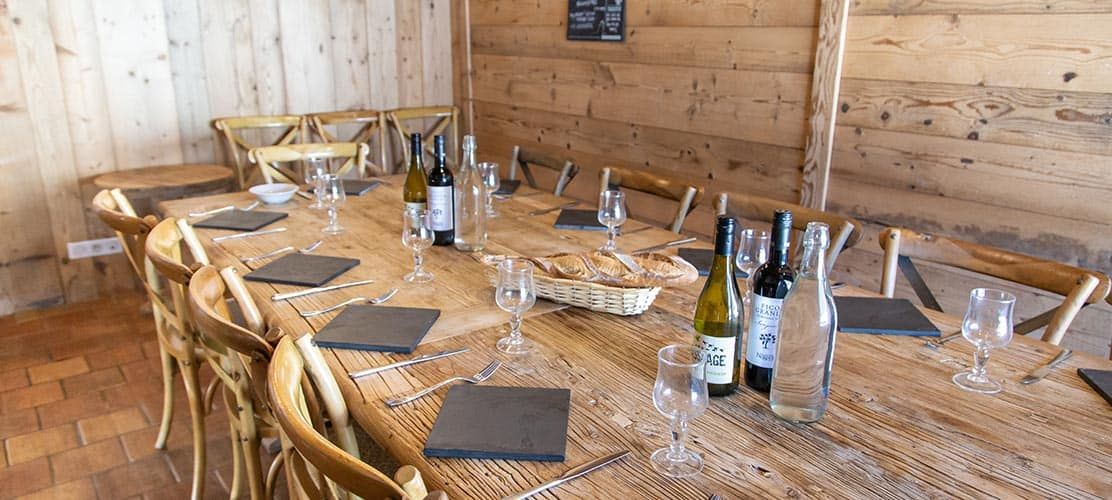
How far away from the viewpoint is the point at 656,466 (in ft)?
3.26

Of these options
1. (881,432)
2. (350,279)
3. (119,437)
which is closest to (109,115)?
(119,437)

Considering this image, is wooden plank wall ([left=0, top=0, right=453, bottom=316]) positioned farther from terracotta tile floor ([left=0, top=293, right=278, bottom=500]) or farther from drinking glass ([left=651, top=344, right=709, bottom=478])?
drinking glass ([left=651, top=344, right=709, bottom=478])

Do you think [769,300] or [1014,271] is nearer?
[769,300]

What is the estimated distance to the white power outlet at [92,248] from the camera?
3648mm

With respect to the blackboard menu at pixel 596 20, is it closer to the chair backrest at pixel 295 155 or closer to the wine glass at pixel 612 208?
the chair backrest at pixel 295 155

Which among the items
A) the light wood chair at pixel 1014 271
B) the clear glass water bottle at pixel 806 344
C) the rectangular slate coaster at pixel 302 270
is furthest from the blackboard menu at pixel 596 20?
the clear glass water bottle at pixel 806 344

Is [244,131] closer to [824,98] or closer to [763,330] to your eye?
[824,98]

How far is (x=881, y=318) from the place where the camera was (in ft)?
5.00

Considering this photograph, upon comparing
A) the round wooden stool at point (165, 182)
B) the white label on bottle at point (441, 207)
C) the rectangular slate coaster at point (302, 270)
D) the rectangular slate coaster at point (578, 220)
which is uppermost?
the white label on bottle at point (441, 207)

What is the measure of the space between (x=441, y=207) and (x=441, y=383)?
84 centimetres

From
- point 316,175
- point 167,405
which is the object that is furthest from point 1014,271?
point 167,405

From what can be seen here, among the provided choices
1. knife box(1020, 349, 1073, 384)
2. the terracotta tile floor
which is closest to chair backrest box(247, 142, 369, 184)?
the terracotta tile floor

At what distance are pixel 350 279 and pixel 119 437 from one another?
1.30 metres

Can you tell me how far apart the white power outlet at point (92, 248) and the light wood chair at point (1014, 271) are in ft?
11.7
